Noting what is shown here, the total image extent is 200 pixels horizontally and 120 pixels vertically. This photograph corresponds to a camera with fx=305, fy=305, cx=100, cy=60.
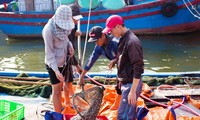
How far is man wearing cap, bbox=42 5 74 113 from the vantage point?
3756 millimetres

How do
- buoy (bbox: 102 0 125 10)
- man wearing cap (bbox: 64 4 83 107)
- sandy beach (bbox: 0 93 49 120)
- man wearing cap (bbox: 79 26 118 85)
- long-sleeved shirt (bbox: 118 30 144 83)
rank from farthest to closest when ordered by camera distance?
buoy (bbox: 102 0 125 10)
sandy beach (bbox: 0 93 49 120)
man wearing cap (bbox: 64 4 83 107)
man wearing cap (bbox: 79 26 118 85)
long-sleeved shirt (bbox: 118 30 144 83)

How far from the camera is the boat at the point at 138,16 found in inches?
494

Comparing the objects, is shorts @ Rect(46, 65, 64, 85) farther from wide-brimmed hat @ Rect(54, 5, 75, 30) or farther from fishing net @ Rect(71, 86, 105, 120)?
wide-brimmed hat @ Rect(54, 5, 75, 30)

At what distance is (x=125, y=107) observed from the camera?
12.0 ft

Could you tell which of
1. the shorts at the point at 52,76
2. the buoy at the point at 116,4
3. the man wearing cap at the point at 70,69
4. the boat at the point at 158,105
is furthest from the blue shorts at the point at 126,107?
the buoy at the point at 116,4

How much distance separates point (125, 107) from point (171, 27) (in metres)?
10.0

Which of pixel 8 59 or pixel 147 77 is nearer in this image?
pixel 147 77

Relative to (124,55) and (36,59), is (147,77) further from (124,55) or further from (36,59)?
(36,59)

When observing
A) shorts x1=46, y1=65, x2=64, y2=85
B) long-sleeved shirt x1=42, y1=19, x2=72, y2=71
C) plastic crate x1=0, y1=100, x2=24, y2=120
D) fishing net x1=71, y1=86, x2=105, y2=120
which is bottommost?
plastic crate x1=0, y1=100, x2=24, y2=120

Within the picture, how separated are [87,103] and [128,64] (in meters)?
0.79

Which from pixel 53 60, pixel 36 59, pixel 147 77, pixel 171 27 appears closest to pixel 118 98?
pixel 53 60

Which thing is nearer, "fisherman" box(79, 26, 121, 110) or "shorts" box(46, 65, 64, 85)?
"fisherman" box(79, 26, 121, 110)

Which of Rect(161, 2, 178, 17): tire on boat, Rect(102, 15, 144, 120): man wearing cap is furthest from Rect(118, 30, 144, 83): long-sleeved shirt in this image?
Rect(161, 2, 178, 17): tire on boat

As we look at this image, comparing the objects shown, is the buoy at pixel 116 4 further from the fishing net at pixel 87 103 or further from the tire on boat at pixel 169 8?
the fishing net at pixel 87 103
